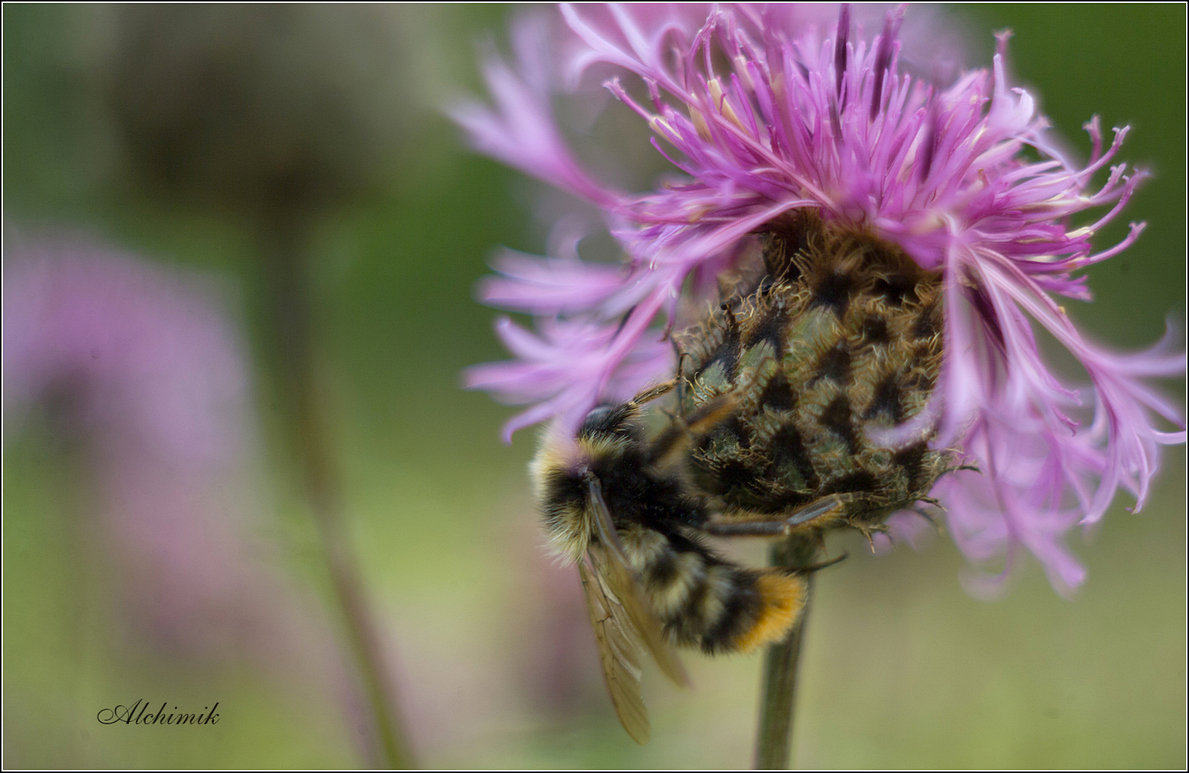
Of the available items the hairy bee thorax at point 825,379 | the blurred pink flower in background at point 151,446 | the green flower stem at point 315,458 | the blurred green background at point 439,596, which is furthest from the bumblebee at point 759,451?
the blurred pink flower in background at point 151,446

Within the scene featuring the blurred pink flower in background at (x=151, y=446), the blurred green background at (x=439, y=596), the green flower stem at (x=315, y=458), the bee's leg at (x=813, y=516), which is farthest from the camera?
the blurred pink flower in background at (x=151, y=446)

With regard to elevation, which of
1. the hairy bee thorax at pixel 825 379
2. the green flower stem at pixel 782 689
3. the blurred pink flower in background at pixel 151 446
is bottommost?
the blurred pink flower in background at pixel 151 446

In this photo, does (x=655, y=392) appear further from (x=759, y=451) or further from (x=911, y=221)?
(x=911, y=221)

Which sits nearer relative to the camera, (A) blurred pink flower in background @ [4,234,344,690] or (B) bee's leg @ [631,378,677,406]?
(B) bee's leg @ [631,378,677,406]

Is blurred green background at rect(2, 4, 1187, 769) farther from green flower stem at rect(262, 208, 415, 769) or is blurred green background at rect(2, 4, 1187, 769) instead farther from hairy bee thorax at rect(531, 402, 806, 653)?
hairy bee thorax at rect(531, 402, 806, 653)

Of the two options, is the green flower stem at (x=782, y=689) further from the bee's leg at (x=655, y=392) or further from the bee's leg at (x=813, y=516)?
the bee's leg at (x=655, y=392)

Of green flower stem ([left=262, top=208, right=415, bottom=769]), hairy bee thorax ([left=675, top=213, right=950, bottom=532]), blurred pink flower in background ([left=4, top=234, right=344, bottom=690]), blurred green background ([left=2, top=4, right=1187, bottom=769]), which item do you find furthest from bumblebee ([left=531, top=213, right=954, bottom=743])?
blurred pink flower in background ([left=4, top=234, right=344, bottom=690])

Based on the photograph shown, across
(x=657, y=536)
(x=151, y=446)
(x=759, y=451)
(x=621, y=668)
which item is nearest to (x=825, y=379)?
(x=759, y=451)

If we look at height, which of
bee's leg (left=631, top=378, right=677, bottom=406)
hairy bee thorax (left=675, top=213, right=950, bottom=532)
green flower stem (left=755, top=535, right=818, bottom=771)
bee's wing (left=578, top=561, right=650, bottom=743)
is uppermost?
hairy bee thorax (left=675, top=213, right=950, bottom=532)
